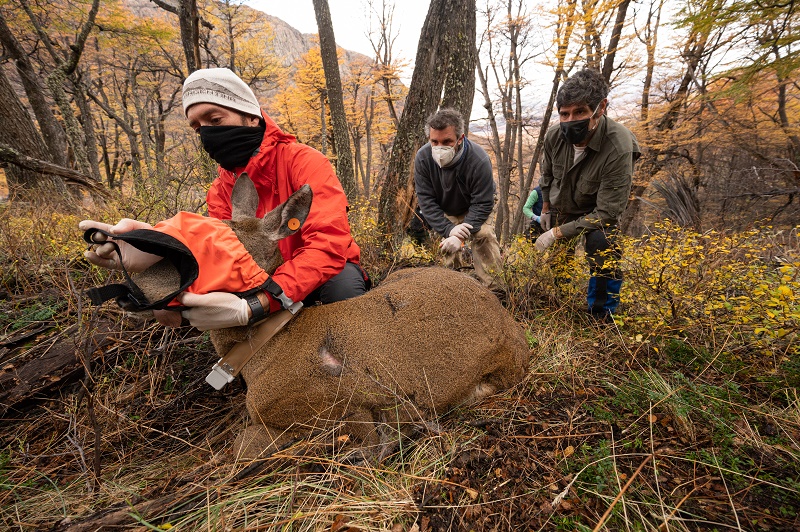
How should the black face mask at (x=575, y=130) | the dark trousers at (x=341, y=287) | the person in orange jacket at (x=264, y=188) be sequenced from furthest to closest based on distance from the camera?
the black face mask at (x=575, y=130) → the dark trousers at (x=341, y=287) → the person in orange jacket at (x=264, y=188)

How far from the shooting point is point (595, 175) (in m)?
3.04

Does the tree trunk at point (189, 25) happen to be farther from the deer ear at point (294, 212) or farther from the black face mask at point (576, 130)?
the black face mask at point (576, 130)

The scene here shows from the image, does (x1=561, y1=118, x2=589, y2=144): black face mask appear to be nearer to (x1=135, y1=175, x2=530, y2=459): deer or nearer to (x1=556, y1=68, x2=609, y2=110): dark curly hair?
(x1=556, y1=68, x2=609, y2=110): dark curly hair

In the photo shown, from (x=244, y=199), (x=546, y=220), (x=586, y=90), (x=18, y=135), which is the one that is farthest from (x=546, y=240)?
(x=18, y=135)

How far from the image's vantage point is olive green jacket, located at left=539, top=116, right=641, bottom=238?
2.89 meters

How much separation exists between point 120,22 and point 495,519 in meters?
15.7

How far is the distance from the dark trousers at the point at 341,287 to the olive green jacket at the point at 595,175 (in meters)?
2.02

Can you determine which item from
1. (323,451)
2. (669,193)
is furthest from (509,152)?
(323,451)

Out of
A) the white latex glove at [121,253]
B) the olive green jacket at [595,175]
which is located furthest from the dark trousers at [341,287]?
the olive green jacket at [595,175]

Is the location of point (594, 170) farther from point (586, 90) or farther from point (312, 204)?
point (312, 204)

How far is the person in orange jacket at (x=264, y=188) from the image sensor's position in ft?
5.07

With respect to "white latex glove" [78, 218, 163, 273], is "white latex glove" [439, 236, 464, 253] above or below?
below

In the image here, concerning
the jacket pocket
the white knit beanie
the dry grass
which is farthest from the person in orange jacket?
the jacket pocket

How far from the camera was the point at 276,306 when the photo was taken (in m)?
1.70
